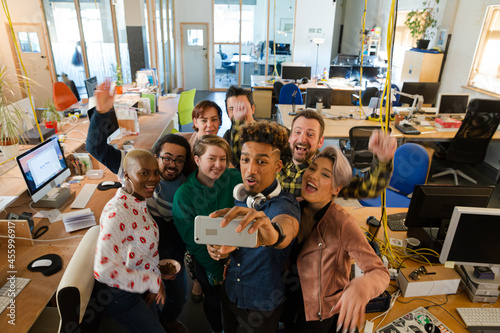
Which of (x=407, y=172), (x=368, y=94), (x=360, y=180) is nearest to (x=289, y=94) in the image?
(x=368, y=94)

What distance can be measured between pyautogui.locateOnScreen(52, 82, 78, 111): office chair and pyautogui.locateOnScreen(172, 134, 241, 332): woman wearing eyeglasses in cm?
469

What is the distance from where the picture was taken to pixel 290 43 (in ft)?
35.2

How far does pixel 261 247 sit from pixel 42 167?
2.00 meters

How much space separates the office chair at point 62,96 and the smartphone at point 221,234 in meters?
5.39

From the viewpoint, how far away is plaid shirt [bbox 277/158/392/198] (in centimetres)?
177

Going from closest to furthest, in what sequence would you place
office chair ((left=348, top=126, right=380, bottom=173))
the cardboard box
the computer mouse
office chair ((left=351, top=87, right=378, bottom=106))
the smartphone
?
the smartphone → the cardboard box → the computer mouse → office chair ((left=348, top=126, right=380, bottom=173)) → office chair ((left=351, top=87, right=378, bottom=106))

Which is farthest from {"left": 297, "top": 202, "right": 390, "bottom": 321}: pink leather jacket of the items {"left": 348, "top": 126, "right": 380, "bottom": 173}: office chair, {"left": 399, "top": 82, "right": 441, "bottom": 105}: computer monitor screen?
{"left": 399, "top": 82, "right": 441, "bottom": 105}: computer monitor screen

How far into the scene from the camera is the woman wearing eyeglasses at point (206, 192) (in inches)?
71.7

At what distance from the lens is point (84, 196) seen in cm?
→ 286

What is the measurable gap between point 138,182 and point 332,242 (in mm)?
1104

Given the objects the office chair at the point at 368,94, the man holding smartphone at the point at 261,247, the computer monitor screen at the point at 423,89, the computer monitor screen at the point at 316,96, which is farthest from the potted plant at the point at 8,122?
the office chair at the point at 368,94

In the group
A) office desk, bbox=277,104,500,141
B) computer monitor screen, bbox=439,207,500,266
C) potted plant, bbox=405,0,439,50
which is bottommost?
office desk, bbox=277,104,500,141

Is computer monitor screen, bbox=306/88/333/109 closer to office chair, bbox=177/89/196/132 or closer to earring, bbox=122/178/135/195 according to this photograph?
office chair, bbox=177/89/196/132

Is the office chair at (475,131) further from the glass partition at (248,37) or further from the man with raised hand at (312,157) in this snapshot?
the glass partition at (248,37)
